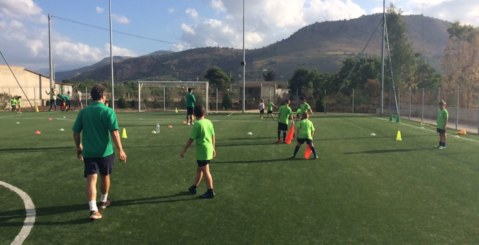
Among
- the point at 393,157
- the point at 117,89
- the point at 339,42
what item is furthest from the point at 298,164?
the point at 339,42

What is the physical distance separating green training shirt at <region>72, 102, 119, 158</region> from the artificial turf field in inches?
39.4

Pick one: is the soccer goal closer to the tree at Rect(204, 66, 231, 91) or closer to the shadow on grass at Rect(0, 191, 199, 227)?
the tree at Rect(204, 66, 231, 91)

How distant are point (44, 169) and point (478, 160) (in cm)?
1114

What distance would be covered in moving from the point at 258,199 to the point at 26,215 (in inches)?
141

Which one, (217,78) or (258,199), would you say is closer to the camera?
(258,199)

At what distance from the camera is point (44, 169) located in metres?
9.34

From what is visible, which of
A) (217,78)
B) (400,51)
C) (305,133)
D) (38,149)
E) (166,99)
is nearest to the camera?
(305,133)

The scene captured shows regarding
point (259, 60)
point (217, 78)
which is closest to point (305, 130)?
point (217, 78)

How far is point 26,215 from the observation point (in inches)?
235

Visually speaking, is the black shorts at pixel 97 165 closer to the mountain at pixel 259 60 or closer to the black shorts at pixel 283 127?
the black shorts at pixel 283 127

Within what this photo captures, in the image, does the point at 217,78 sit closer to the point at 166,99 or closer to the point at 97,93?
the point at 166,99

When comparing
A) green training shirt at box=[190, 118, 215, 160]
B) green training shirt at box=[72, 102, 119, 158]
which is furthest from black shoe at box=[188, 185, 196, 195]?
green training shirt at box=[72, 102, 119, 158]

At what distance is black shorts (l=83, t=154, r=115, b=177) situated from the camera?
5816mm

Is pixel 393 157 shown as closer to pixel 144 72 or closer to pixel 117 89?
pixel 117 89
